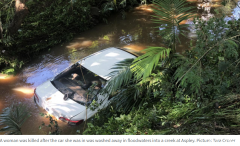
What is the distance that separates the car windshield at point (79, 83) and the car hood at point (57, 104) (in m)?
0.09

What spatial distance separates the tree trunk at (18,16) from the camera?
20.3 ft

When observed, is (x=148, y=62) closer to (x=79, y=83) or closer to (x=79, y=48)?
(x=79, y=83)

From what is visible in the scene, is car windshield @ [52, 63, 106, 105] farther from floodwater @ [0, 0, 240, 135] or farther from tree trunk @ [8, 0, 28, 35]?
tree trunk @ [8, 0, 28, 35]

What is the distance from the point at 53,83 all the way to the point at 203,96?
2.78 m

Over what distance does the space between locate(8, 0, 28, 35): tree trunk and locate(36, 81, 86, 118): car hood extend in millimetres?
3645

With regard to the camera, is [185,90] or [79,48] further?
[79,48]

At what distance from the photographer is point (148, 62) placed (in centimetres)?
295

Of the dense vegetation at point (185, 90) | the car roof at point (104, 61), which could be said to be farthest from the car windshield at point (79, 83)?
the dense vegetation at point (185, 90)

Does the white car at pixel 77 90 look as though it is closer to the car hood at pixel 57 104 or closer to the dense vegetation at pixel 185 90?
the car hood at pixel 57 104

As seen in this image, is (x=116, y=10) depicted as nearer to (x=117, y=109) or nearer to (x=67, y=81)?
(x=67, y=81)

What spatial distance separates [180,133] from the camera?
7.30 ft

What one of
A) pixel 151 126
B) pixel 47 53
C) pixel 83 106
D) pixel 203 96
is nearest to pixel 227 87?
pixel 203 96

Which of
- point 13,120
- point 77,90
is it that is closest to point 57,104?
point 77,90

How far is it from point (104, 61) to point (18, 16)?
4.07 meters
